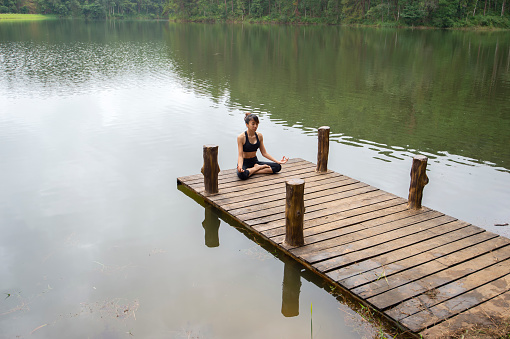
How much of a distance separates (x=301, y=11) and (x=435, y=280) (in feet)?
259

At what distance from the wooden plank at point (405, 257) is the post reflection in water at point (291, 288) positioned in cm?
58

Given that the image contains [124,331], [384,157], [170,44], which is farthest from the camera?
[170,44]

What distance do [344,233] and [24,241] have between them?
5.07 m

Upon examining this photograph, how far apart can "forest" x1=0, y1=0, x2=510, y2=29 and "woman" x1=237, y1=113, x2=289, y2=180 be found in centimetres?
5809

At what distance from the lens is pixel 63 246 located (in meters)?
7.00

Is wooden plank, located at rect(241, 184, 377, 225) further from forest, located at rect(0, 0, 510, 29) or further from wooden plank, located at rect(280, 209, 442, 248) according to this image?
forest, located at rect(0, 0, 510, 29)

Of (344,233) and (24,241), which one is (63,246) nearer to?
(24,241)

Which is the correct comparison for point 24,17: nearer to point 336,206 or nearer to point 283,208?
point 283,208

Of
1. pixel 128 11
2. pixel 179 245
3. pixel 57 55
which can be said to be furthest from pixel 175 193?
pixel 128 11

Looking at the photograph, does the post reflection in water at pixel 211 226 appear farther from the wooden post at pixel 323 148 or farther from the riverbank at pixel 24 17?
the riverbank at pixel 24 17

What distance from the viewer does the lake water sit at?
17.9 feet

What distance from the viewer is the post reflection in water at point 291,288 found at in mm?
5528

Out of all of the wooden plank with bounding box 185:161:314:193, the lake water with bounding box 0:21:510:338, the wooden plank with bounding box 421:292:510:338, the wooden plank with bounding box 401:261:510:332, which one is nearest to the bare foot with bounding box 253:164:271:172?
the wooden plank with bounding box 185:161:314:193

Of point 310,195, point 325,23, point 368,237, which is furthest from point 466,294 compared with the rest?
point 325,23
